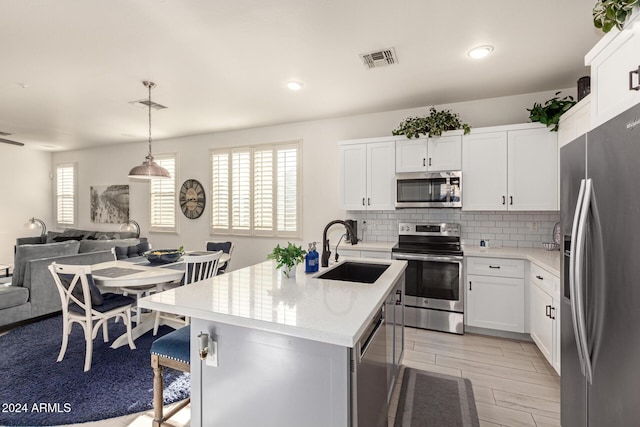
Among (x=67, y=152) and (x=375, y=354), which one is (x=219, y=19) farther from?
(x=67, y=152)

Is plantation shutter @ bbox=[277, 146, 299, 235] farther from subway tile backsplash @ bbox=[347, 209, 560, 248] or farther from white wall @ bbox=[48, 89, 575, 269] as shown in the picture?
subway tile backsplash @ bbox=[347, 209, 560, 248]

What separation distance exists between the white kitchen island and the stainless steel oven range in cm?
206

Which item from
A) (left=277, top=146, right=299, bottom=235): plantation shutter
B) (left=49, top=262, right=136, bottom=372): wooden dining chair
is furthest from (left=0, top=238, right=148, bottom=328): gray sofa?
(left=277, top=146, right=299, bottom=235): plantation shutter

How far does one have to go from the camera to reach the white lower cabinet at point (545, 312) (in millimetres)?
2404

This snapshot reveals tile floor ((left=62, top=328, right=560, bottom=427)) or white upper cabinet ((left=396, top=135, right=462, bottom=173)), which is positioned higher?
white upper cabinet ((left=396, top=135, right=462, bottom=173))

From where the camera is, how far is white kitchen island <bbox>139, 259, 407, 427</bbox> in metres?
1.19

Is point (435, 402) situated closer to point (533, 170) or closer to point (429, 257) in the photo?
point (429, 257)

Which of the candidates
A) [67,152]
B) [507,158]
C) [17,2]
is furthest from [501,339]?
[67,152]

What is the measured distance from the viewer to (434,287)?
3527mm

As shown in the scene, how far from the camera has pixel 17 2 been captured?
2033mm

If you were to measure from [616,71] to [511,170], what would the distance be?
2.14 m

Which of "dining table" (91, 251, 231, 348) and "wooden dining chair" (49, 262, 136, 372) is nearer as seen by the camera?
"wooden dining chair" (49, 262, 136, 372)

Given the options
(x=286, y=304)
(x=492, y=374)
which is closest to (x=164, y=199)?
(x=286, y=304)

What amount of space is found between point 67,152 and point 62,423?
7196 mm
